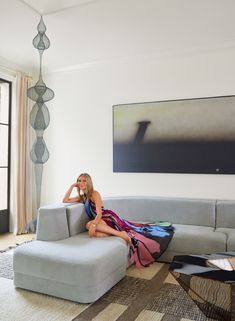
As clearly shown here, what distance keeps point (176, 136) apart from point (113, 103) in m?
1.12

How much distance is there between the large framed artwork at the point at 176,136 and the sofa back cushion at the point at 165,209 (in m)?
0.45

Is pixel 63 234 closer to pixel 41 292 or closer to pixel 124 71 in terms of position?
pixel 41 292

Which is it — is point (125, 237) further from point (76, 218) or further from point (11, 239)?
point (11, 239)

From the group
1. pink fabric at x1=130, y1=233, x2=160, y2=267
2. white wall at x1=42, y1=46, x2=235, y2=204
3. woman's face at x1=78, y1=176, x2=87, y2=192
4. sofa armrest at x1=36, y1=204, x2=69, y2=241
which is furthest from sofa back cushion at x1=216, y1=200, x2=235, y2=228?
sofa armrest at x1=36, y1=204, x2=69, y2=241

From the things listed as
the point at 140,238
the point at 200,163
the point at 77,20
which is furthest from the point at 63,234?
the point at 77,20

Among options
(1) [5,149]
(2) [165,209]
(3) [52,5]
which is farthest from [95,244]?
(1) [5,149]

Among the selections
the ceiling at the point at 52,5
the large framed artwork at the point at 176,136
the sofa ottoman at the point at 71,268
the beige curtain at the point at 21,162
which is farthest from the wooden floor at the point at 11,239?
the ceiling at the point at 52,5

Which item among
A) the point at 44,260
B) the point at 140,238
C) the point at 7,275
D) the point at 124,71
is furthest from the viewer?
the point at 124,71

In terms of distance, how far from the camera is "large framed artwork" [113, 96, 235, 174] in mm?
3787

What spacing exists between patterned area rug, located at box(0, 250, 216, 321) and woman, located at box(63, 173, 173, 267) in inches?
8.8

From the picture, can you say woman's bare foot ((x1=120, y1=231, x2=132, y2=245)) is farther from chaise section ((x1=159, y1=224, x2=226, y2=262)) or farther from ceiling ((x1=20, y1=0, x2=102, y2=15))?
ceiling ((x1=20, y1=0, x2=102, y2=15))

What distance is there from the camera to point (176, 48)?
13.0 ft

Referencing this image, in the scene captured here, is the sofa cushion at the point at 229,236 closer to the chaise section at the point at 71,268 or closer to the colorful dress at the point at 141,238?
the colorful dress at the point at 141,238

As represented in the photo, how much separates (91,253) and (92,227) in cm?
52
